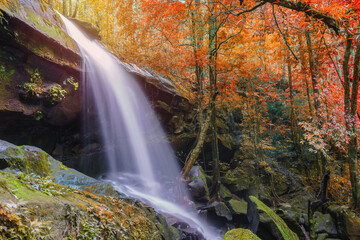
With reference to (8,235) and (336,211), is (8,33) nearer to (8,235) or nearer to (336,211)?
(8,235)

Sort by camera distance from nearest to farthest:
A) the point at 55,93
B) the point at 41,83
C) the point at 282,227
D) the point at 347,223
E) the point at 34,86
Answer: the point at 282,227, the point at 347,223, the point at 34,86, the point at 41,83, the point at 55,93

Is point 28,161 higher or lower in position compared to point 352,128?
lower

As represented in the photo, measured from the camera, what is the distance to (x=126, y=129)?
42.3 feet

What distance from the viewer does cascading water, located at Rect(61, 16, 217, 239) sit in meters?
10.1

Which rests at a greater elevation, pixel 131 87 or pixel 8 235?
pixel 131 87

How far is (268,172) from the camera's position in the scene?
1035 cm

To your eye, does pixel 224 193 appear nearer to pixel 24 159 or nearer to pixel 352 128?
pixel 352 128

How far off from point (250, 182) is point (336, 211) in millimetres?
4435

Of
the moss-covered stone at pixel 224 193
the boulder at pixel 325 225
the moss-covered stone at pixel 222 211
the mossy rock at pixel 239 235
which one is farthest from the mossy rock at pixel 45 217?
the moss-covered stone at pixel 224 193

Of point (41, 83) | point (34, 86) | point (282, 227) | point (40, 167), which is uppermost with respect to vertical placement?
point (41, 83)

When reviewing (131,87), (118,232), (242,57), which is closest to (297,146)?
(242,57)

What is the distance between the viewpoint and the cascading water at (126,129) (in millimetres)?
10133

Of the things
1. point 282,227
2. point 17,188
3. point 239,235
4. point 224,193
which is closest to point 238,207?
point 224,193

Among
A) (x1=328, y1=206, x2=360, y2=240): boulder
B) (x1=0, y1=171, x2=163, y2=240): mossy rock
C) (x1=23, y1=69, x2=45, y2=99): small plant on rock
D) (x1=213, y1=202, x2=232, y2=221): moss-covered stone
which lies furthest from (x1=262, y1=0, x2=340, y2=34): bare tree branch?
(x1=23, y1=69, x2=45, y2=99): small plant on rock
